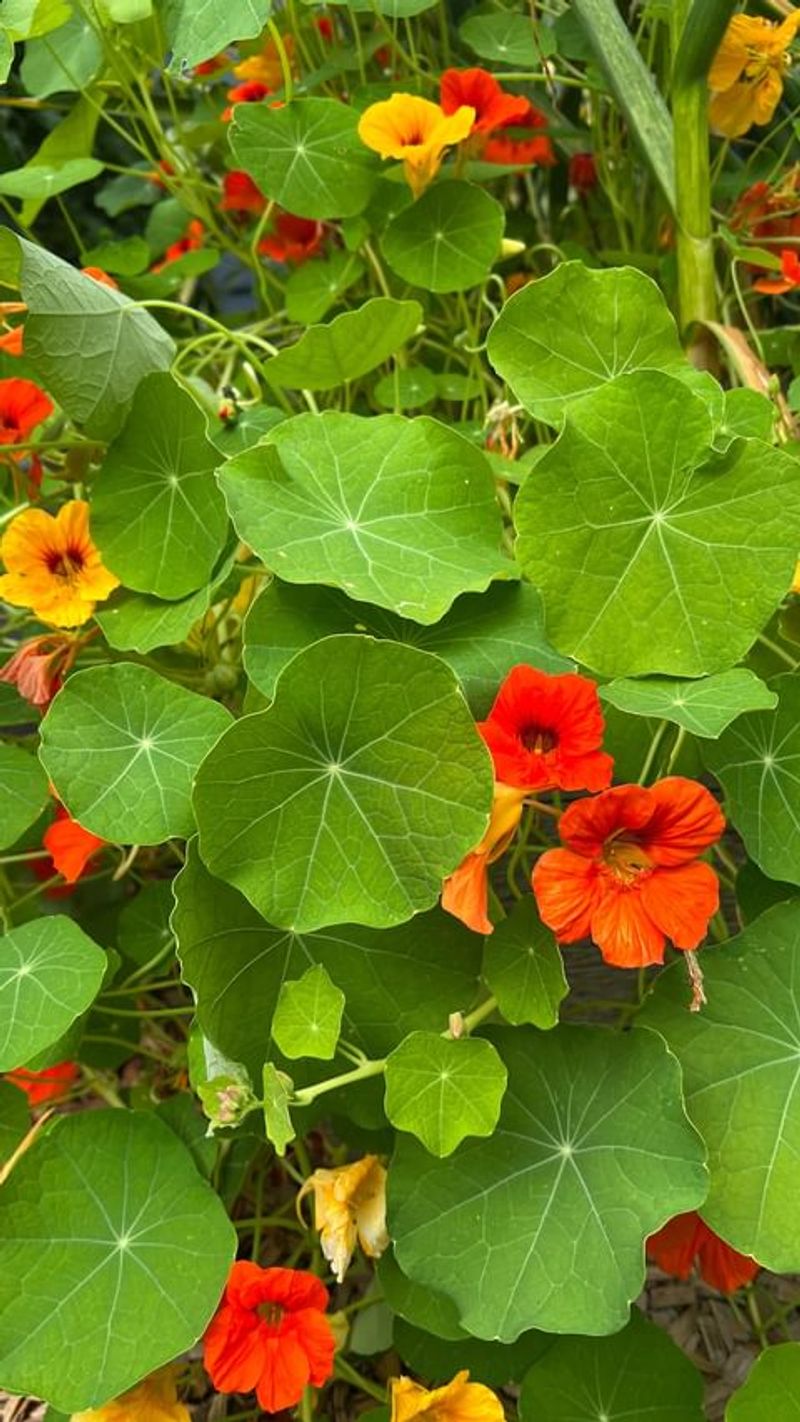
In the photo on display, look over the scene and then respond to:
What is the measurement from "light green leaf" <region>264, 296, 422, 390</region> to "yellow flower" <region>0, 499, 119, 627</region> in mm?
200

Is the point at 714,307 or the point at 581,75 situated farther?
the point at 581,75

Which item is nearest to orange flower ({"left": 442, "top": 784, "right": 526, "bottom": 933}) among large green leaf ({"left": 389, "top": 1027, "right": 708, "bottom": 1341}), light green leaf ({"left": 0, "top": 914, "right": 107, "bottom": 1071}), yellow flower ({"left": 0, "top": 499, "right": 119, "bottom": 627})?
large green leaf ({"left": 389, "top": 1027, "right": 708, "bottom": 1341})

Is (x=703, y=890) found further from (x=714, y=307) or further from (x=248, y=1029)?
(x=714, y=307)

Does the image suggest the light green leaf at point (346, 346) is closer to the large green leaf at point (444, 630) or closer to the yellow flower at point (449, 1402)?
the large green leaf at point (444, 630)

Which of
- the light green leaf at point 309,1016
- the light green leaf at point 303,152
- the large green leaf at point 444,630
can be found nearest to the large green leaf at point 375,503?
the large green leaf at point 444,630

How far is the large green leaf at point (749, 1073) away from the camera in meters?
0.77

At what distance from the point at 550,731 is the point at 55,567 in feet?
1.53

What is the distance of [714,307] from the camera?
1127 millimetres

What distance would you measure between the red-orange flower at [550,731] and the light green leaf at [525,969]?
0.10 metres

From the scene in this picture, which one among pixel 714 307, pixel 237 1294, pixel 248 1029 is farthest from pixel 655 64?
pixel 237 1294

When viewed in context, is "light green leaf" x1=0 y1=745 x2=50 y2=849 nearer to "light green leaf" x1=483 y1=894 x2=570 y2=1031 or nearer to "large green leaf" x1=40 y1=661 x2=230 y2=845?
"large green leaf" x1=40 y1=661 x2=230 y2=845

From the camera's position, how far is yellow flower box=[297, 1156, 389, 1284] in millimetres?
811

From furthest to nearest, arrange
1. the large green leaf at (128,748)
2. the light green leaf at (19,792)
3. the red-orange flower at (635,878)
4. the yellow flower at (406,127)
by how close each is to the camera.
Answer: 1. the yellow flower at (406,127)
2. the light green leaf at (19,792)
3. the large green leaf at (128,748)
4. the red-orange flower at (635,878)

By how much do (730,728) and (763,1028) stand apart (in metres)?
0.20
